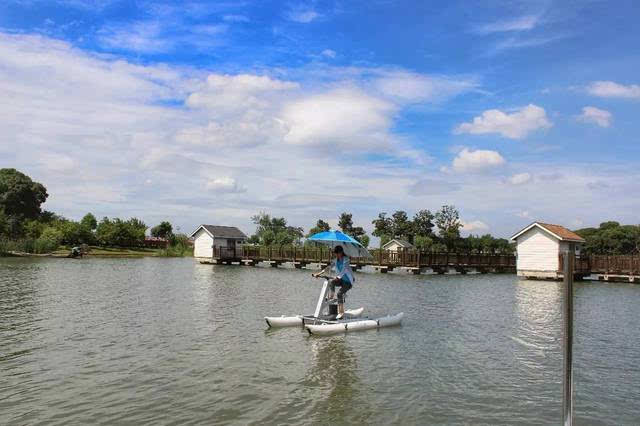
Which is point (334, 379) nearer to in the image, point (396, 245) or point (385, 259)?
point (385, 259)

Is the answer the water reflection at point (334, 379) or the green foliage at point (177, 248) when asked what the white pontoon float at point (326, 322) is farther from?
the green foliage at point (177, 248)

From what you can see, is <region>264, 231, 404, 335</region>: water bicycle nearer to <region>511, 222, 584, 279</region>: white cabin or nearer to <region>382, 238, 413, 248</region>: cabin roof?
<region>511, 222, 584, 279</region>: white cabin

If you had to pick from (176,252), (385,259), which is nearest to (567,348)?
(385,259)

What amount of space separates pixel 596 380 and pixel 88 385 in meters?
10.5

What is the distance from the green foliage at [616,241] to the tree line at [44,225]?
69545 mm

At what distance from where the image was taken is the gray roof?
62.2m

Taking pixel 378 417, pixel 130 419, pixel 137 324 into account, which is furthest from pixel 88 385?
pixel 137 324

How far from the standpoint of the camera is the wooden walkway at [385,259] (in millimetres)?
51656

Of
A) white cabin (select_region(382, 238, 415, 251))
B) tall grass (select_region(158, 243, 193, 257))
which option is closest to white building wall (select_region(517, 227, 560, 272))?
white cabin (select_region(382, 238, 415, 251))

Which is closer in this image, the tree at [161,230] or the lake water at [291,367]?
the lake water at [291,367]

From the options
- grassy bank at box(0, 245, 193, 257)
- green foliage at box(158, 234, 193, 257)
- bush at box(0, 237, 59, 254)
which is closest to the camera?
bush at box(0, 237, 59, 254)

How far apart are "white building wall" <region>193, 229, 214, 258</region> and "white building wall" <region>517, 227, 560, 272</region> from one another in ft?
110

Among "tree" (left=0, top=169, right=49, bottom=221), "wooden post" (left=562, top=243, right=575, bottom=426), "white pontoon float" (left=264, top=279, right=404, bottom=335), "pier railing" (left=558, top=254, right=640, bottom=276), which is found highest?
"tree" (left=0, top=169, right=49, bottom=221)

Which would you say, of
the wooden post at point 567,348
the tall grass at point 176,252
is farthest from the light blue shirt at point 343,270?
the tall grass at point 176,252
